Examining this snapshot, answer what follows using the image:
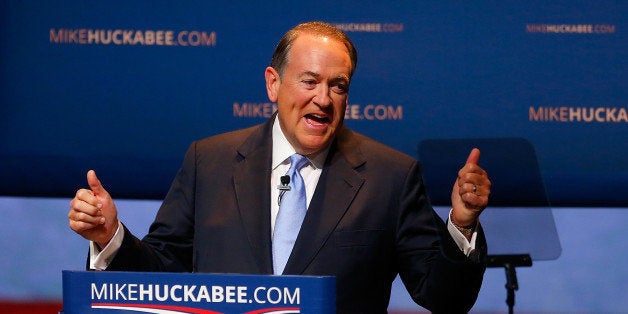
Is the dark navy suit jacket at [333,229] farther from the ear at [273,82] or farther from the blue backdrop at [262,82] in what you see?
the blue backdrop at [262,82]

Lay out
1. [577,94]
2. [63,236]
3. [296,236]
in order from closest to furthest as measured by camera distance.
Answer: [296,236] → [577,94] → [63,236]

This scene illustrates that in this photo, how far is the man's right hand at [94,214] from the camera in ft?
7.25

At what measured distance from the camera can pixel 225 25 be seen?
4.36 m

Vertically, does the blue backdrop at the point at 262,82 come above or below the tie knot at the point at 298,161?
above

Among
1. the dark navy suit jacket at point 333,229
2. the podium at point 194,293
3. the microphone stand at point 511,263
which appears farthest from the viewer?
the microphone stand at point 511,263

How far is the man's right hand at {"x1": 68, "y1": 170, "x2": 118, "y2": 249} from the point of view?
2211mm

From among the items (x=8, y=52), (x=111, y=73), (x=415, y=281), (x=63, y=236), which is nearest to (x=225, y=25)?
(x=111, y=73)

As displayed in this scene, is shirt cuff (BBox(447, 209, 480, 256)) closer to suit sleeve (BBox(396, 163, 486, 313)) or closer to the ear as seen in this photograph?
suit sleeve (BBox(396, 163, 486, 313))

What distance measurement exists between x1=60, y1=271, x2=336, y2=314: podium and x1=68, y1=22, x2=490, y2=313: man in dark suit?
1.50 feet

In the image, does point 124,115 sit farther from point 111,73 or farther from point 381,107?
point 381,107

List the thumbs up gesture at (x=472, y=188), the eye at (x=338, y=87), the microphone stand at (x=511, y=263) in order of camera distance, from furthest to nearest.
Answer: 1. the microphone stand at (x=511, y=263)
2. the eye at (x=338, y=87)
3. the thumbs up gesture at (x=472, y=188)

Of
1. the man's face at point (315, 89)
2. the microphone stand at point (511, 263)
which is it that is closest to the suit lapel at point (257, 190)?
the man's face at point (315, 89)

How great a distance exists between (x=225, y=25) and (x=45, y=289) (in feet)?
5.01

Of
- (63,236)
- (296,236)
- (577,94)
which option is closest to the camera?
(296,236)
